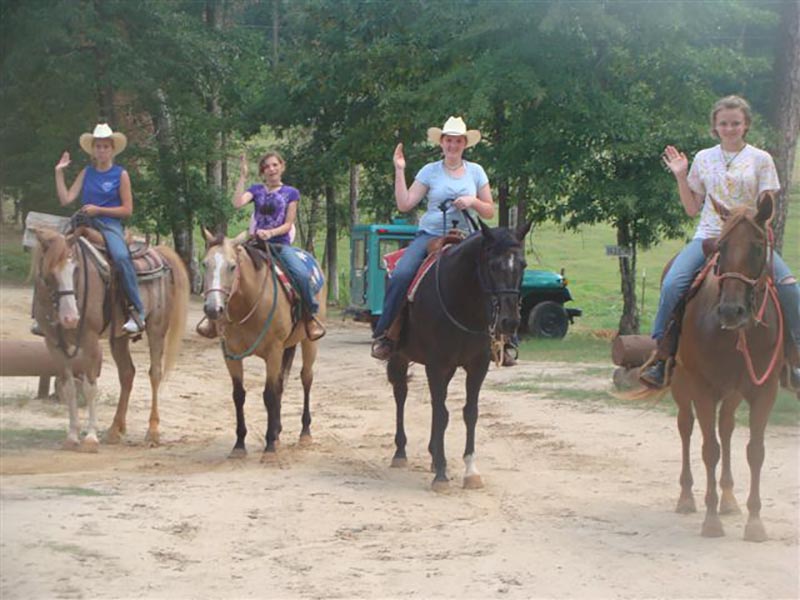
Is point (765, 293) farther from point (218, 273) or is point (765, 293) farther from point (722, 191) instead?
point (218, 273)

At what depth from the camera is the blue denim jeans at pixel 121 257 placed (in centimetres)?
1347

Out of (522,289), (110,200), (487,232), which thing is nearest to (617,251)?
(522,289)

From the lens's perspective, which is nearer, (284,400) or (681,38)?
(284,400)

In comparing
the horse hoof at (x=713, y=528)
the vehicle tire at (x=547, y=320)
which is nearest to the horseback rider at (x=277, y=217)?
the horse hoof at (x=713, y=528)

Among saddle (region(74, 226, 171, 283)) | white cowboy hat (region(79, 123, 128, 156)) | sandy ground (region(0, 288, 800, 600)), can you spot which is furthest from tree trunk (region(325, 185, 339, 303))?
white cowboy hat (region(79, 123, 128, 156))

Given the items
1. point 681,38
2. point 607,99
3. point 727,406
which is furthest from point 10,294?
point 727,406

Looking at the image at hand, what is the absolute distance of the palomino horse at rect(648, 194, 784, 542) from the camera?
8.63 meters

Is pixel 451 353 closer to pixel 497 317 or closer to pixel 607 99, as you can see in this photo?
pixel 497 317

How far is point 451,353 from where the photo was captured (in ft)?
36.8

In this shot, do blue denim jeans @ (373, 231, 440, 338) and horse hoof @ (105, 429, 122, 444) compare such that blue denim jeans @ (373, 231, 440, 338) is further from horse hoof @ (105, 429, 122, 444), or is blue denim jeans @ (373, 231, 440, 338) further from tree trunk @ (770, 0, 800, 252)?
tree trunk @ (770, 0, 800, 252)

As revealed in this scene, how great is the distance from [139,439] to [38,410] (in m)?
1.87

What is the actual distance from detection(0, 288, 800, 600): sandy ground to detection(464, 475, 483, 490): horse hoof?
111 mm

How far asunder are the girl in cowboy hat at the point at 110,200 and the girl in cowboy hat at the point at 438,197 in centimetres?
307

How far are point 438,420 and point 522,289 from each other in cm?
1832
